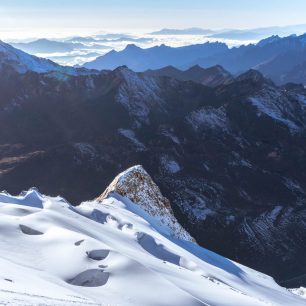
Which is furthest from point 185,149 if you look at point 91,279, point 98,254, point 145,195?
point 91,279

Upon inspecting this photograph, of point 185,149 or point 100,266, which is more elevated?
point 100,266

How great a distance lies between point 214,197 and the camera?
65.5 meters

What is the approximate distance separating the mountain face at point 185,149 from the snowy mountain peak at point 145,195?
2322 cm

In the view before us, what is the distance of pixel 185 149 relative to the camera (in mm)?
87688

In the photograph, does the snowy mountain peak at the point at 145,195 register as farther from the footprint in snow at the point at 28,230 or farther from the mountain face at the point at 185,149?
the mountain face at the point at 185,149

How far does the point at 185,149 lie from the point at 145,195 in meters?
62.1

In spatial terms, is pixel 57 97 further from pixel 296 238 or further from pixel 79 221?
pixel 79 221

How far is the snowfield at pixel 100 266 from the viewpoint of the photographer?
10859mm

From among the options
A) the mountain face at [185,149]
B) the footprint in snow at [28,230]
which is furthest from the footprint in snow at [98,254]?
the mountain face at [185,149]

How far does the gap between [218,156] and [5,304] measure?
3061 inches

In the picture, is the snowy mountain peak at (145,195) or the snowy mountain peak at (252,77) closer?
the snowy mountain peak at (145,195)

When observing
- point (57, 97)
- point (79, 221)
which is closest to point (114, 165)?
point (57, 97)

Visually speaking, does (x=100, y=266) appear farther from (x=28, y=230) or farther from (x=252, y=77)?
(x=252, y=77)

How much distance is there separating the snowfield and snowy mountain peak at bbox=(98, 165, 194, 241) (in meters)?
3.69
